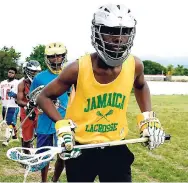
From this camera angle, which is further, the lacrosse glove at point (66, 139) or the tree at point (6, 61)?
the tree at point (6, 61)

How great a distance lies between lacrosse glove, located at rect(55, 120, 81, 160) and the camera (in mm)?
3724

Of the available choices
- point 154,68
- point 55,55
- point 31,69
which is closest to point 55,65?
point 55,55

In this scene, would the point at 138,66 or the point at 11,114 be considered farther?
the point at 11,114

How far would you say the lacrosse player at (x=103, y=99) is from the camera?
3.88m

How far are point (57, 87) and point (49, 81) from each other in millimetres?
2610

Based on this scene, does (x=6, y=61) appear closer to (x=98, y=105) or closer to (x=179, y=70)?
(x=98, y=105)

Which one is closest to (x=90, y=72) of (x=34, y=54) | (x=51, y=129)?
(x=51, y=129)

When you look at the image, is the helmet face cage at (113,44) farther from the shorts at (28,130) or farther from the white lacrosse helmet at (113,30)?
the shorts at (28,130)

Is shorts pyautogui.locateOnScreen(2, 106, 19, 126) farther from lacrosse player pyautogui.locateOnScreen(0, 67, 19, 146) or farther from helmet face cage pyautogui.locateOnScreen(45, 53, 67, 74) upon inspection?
helmet face cage pyautogui.locateOnScreen(45, 53, 67, 74)

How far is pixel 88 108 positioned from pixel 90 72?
0.31 metres

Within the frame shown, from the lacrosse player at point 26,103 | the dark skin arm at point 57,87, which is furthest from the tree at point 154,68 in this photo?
the dark skin arm at point 57,87

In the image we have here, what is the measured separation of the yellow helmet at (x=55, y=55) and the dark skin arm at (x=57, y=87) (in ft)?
8.06

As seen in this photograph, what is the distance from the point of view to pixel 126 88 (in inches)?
162

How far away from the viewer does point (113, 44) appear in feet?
12.6
